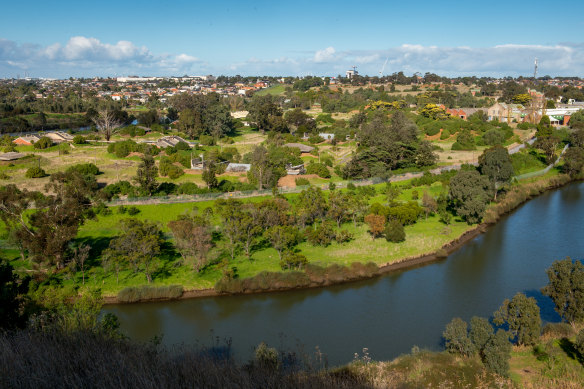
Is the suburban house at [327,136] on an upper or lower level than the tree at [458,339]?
upper

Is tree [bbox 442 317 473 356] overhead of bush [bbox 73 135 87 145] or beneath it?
beneath

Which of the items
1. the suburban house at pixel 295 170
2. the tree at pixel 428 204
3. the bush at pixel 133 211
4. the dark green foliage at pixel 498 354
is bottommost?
the dark green foliage at pixel 498 354

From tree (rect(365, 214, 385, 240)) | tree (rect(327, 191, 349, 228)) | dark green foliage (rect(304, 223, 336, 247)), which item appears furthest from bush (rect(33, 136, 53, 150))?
tree (rect(365, 214, 385, 240))

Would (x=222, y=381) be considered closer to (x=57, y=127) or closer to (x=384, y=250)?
(x=384, y=250)

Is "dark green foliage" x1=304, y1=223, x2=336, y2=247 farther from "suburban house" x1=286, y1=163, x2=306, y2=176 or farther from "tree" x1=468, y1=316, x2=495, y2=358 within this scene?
"suburban house" x1=286, y1=163, x2=306, y2=176

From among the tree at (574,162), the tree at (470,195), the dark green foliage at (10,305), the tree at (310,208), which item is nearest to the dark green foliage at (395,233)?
the tree at (310,208)

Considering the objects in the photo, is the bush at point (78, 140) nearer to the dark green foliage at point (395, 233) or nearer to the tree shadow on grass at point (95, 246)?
the tree shadow on grass at point (95, 246)

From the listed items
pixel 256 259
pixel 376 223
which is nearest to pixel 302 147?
pixel 376 223

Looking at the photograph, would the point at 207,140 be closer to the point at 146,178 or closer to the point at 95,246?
the point at 146,178
